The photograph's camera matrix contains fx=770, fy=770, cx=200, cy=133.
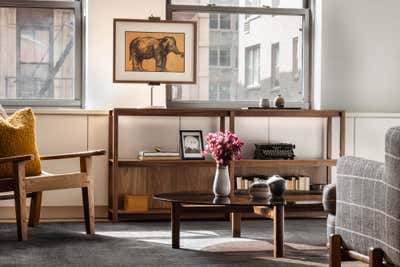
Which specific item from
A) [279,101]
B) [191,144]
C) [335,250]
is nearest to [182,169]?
[191,144]

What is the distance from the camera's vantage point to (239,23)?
6.94 meters

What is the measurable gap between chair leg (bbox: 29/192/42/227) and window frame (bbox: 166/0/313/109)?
60.7 inches

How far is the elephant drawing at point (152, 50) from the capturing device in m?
6.38

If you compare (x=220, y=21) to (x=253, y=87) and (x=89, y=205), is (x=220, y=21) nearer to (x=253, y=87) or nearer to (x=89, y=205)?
(x=253, y=87)

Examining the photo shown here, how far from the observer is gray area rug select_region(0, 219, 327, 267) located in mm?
4398

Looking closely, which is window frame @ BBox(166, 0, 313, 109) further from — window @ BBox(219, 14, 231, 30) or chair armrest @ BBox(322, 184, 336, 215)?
chair armrest @ BBox(322, 184, 336, 215)

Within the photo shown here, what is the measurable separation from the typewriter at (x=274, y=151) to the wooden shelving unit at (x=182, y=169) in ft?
0.30

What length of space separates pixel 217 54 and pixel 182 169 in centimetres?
110

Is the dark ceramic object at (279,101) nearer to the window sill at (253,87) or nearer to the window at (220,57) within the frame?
the window sill at (253,87)

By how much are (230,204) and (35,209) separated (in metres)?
1.86

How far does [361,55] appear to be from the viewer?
22.5ft

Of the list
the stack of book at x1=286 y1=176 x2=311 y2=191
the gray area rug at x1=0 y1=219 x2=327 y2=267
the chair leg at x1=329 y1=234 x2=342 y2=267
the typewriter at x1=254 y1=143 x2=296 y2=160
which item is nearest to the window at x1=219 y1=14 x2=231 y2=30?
the typewriter at x1=254 y1=143 x2=296 y2=160

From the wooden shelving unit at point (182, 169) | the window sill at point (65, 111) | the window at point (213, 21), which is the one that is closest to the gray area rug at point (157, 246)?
the wooden shelving unit at point (182, 169)

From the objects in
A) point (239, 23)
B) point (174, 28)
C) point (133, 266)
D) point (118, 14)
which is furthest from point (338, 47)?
point (133, 266)
